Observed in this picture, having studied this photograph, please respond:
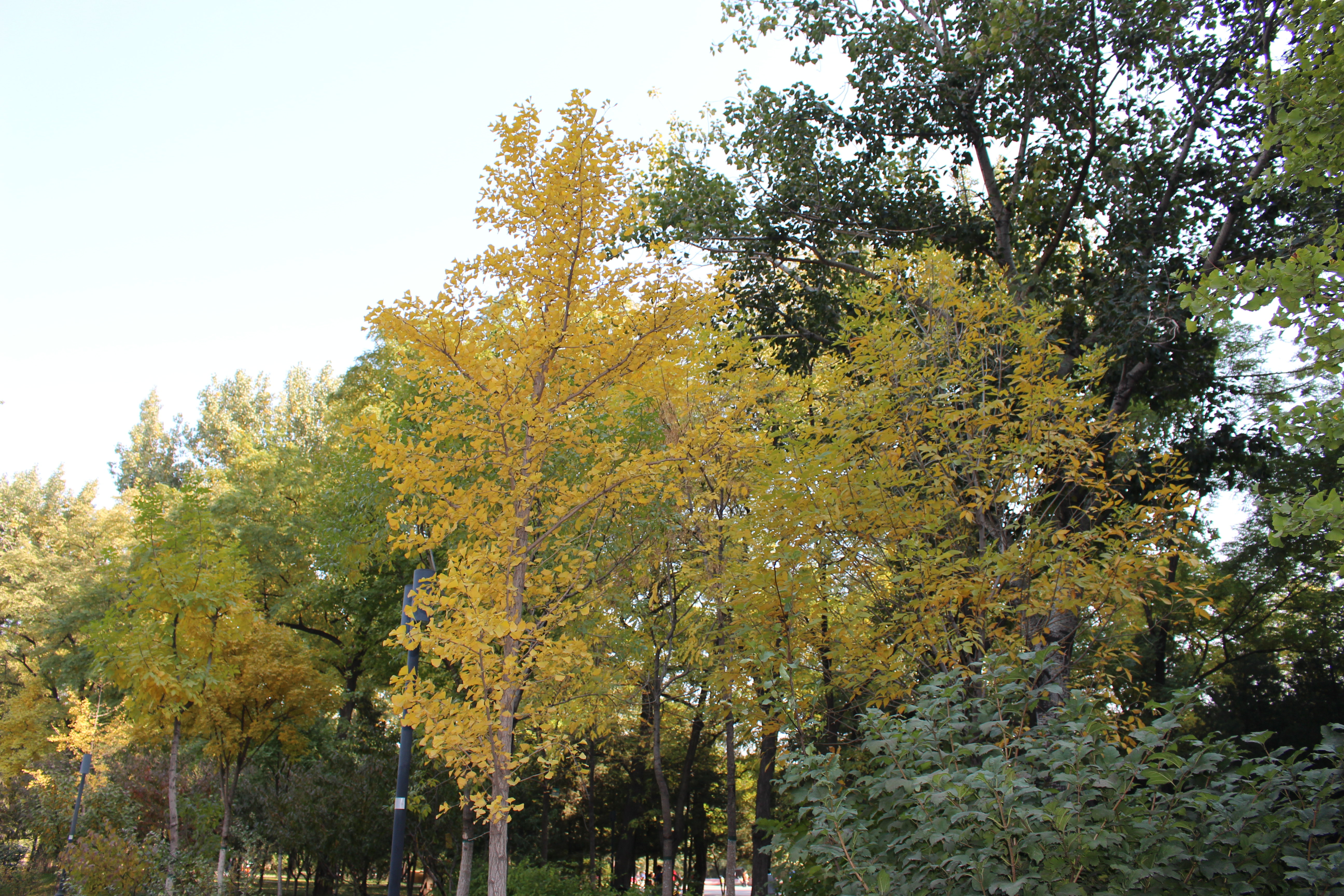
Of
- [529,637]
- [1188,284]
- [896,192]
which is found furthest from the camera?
[896,192]

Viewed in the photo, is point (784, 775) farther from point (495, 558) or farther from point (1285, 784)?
point (495, 558)

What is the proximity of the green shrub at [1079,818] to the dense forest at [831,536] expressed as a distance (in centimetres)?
3

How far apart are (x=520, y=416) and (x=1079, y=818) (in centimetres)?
420

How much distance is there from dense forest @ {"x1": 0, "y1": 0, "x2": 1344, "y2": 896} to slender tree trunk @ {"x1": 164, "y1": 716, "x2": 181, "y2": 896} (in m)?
0.09

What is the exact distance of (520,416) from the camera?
5.78 m

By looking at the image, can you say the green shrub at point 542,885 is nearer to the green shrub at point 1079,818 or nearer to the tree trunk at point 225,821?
the tree trunk at point 225,821

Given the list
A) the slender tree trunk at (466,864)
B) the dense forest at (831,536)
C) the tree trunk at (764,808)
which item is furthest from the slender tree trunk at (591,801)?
the slender tree trunk at (466,864)

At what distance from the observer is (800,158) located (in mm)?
12242

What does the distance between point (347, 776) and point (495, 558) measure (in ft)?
40.3

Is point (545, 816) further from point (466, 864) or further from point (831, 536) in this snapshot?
point (831, 536)

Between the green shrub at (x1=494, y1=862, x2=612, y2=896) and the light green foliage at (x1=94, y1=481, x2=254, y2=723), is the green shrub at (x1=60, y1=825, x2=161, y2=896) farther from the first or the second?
the green shrub at (x1=494, y1=862, x2=612, y2=896)

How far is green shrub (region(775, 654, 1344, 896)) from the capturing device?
2.78m

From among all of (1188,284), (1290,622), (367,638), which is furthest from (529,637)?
(1290,622)

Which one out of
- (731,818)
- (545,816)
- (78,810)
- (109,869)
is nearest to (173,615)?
(109,869)
